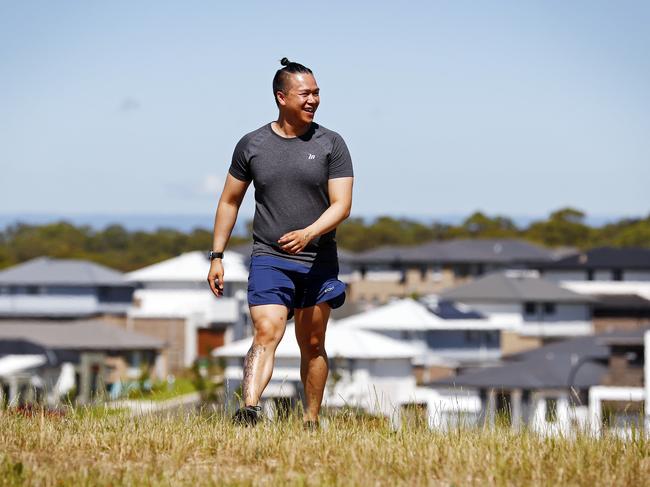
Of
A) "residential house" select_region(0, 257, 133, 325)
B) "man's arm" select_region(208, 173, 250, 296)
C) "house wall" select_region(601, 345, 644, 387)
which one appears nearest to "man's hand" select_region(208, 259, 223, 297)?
"man's arm" select_region(208, 173, 250, 296)

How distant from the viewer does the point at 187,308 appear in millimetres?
100750

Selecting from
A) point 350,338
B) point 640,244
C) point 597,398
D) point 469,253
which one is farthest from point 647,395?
point 640,244

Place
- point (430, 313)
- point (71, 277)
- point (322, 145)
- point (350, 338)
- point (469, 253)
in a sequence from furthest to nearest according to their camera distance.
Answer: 1. point (469, 253)
2. point (71, 277)
3. point (430, 313)
4. point (350, 338)
5. point (322, 145)

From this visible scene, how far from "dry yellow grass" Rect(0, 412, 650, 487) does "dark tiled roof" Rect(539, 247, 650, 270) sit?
331ft

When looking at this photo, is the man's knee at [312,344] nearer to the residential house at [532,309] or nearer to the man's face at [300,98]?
the man's face at [300,98]

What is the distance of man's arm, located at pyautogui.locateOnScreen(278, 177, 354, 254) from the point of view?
8586 millimetres

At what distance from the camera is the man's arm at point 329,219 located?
859cm

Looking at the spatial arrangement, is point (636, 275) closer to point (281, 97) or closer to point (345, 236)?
point (345, 236)

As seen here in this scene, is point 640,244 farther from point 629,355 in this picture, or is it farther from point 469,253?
point 629,355

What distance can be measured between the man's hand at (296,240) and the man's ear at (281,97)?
75cm

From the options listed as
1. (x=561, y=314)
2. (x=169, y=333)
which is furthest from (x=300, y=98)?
(x=561, y=314)

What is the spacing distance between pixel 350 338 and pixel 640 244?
11081 cm

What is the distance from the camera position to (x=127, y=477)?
6535 millimetres

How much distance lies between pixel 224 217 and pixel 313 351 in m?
0.96
